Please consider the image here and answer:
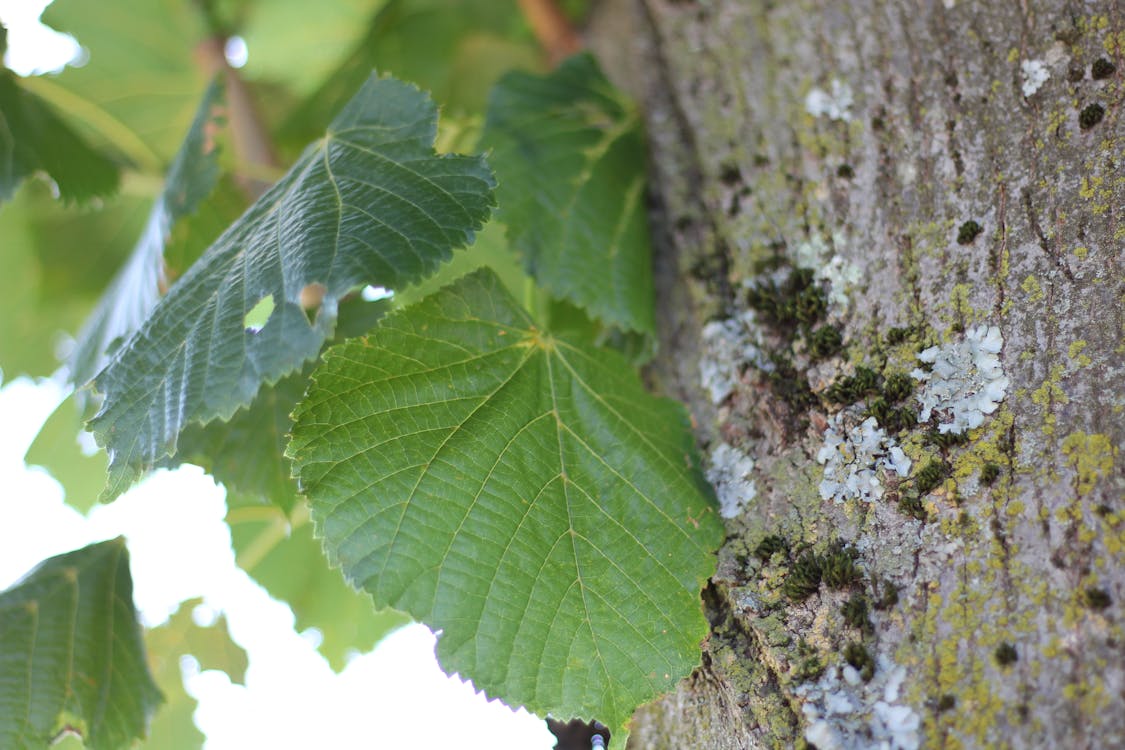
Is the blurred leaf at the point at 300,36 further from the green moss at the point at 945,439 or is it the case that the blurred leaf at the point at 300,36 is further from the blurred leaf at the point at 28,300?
the green moss at the point at 945,439

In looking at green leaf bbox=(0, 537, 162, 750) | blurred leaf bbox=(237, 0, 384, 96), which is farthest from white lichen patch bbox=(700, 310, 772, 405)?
blurred leaf bbox=(237, 0, 384, 96)

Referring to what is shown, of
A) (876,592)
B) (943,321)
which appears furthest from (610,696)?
(943,321)

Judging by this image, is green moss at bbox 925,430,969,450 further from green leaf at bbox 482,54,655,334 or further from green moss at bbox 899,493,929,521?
green leaf at bbox 482,54,655,334

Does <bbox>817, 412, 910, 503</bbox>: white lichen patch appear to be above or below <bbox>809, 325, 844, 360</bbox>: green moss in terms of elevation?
below

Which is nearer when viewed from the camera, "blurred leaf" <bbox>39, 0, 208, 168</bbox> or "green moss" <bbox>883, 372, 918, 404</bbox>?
"green moss" <bbox>883, 372, 918, 404</bbox>

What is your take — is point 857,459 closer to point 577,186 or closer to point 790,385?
point 790,385

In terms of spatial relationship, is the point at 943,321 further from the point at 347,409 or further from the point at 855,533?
the point at 347,409
